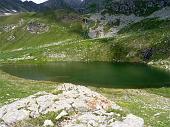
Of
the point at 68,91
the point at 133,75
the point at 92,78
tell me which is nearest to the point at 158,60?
the point at 133,75

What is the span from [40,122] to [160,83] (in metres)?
96.8

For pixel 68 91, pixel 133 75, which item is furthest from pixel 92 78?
pixel 68 91

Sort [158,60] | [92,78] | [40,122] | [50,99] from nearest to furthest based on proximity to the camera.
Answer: [40,122]
[50,99]
[92,78]
[158,60]

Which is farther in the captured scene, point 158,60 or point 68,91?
point 158,60

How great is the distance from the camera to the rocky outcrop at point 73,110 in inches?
1053

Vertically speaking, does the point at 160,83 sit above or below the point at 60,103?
below

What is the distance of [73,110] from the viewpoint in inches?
1102

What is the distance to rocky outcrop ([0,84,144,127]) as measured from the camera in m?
26.8

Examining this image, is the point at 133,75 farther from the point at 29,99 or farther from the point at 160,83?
the point at 29,99

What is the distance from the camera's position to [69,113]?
27.7 m

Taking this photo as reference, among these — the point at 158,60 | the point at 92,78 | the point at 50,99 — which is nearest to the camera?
the point at 50,99

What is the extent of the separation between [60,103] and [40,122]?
7.55 ft

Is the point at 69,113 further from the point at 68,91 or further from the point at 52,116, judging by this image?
the point at 68,91

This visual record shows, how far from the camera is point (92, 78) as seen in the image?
5256 inches
